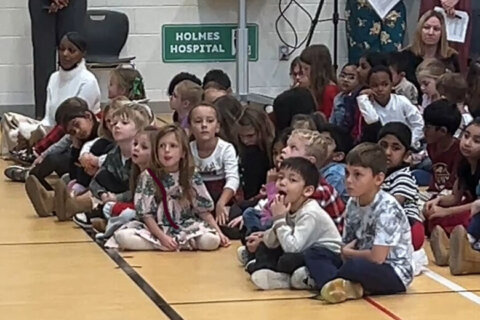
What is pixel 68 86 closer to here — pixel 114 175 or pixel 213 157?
pixel 114 175

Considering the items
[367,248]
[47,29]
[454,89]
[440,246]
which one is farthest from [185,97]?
[47,29]

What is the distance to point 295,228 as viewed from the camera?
4625mm

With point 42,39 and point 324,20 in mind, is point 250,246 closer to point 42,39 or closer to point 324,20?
point 42,39

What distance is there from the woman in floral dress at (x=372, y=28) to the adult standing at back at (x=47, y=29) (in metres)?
2.60

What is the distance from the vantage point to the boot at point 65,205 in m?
6.16

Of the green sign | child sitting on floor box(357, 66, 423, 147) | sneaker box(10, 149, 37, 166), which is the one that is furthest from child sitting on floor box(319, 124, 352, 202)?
the green sign

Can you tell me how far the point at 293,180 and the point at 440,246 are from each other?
959 millimetres

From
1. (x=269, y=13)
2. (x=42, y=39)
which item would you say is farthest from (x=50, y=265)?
(x=269, y=13)

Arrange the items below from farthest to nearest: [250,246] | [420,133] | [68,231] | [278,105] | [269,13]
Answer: [269,13], [420,133], [278,105], [68,231], [250,246]

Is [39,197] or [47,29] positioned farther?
[47,29]

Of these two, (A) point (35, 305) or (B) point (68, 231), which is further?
(B) point (68, 231)

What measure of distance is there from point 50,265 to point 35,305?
700 millimetres

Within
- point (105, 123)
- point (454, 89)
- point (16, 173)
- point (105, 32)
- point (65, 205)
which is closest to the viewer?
point (65, 205)

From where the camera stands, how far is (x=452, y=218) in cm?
552
